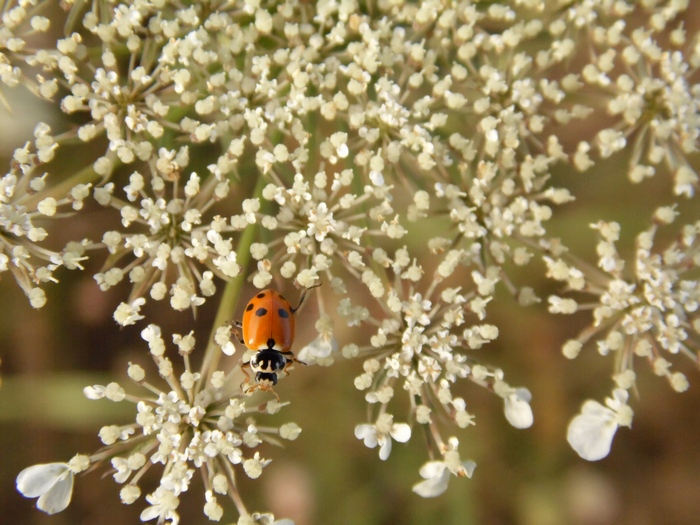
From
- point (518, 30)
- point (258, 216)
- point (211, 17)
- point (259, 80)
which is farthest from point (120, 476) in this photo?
point (518, 30)

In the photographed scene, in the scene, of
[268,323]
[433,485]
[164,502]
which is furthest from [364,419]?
[164,502]

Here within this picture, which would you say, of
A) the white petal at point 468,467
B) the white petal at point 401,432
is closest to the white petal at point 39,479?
the white petal at point 401,432

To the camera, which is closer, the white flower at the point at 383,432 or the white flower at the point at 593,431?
the white flower at the point at 383,432

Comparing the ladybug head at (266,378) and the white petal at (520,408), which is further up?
the ladybug head at (266,378)

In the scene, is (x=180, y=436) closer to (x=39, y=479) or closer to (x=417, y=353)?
(x=39, y=479)

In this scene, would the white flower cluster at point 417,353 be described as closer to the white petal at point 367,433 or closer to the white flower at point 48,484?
the white petal at point 367,433

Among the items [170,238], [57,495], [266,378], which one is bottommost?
[57,495]

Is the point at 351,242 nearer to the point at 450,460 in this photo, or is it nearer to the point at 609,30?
the point at 450,460
